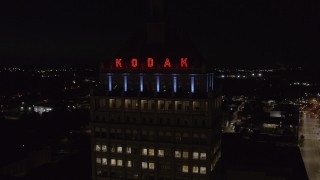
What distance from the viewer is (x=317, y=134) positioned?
162625 millimetres

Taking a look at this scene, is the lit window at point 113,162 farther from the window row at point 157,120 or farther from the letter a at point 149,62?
the letter a at point 149,62

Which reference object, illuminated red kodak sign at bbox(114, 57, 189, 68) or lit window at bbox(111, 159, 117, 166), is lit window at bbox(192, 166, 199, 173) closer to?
lit window at bbox(111, 159, 117, 166)

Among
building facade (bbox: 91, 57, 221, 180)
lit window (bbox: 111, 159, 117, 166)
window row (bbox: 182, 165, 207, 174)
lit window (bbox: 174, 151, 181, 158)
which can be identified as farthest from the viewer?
lit window (bbox: 111, 159, 117, 166)

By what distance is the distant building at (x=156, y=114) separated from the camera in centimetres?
6700

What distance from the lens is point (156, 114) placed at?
68.7 meters

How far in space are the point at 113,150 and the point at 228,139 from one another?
188 feet

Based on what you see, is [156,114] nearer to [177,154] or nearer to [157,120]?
[157,120]

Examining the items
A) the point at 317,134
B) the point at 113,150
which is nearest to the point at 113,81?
the point at 113,150

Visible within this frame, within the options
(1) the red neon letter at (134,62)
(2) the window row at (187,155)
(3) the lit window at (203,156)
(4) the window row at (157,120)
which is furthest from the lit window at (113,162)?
(1) the red neon letter at (134,62)

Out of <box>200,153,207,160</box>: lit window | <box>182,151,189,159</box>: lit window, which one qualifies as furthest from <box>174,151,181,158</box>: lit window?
<box>200,153,207,160</box>: lit window

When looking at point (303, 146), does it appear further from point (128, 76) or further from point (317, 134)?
point (128, 76)

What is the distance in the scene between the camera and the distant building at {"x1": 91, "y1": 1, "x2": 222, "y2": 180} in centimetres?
6700

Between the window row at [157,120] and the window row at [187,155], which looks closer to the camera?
the window row at [187,155]

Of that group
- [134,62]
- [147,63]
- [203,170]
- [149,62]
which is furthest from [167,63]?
[203,170]
